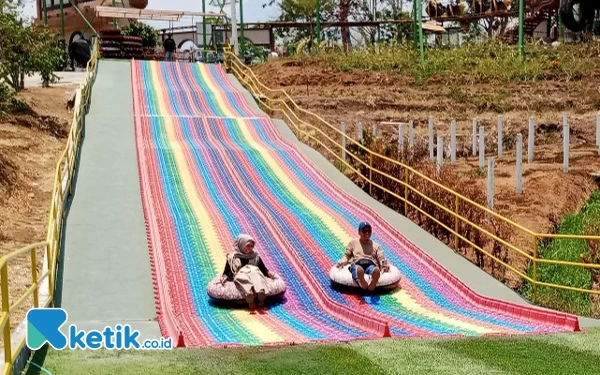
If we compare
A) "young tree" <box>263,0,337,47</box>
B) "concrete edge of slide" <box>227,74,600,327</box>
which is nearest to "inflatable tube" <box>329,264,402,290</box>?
"concrete edge of slide" <box>227,74,600,327</box>

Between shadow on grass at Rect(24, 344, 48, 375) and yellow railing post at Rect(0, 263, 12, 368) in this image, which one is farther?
shadow on grass at Rect(24, 344, 48, 375)

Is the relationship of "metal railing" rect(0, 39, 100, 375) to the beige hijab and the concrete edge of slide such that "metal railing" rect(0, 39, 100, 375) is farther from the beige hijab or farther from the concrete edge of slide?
the concrete edge of slide

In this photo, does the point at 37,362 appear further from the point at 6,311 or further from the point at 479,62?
the point at 479,62

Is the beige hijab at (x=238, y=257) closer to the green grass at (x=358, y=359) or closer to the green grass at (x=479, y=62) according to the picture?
the green grass at (x=358, y=359)

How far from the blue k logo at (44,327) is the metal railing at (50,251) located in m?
0.13

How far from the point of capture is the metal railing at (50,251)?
6570 mm

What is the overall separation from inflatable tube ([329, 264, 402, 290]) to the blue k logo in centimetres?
429

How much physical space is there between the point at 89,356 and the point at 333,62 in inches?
1039

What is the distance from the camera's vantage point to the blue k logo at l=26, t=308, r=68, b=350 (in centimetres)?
767

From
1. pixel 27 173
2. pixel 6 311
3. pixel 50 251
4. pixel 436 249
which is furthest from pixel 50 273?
pixel 27 173

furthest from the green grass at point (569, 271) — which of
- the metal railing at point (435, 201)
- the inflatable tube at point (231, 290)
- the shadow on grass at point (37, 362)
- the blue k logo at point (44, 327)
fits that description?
the shadow on grass at point (37, 362)

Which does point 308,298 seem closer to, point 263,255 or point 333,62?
point 263,255

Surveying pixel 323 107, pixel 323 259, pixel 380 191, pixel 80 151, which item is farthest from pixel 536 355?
pixel 323 107

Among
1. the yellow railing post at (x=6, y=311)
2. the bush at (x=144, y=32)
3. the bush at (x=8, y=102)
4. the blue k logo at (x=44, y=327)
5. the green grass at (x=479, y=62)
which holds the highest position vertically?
the bush at (x=144, y=32)
